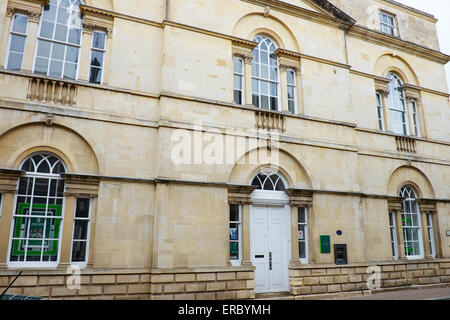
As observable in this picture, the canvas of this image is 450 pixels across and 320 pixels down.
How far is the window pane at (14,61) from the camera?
9227 mm

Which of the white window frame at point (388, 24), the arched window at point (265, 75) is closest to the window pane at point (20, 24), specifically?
the arched window at point (265, 75)

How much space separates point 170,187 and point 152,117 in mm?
2192

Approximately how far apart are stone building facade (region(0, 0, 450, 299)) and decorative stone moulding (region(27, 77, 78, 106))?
0.03 meters

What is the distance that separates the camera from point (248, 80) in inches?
462

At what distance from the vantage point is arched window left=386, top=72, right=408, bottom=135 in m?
15.0

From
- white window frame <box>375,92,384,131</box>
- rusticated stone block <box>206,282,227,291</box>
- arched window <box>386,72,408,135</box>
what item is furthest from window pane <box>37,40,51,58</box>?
arched window <box>386,72,408,135</box>

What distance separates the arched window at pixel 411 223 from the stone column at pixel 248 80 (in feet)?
24.6

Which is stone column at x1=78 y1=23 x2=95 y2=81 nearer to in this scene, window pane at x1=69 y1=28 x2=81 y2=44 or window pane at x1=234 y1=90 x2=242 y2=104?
window pane at x1=69 y1=28 x2=81 y2=44

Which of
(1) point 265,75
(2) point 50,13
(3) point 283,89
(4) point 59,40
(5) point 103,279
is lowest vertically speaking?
(5) point 103,279

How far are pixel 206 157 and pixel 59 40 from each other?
5.35 meters

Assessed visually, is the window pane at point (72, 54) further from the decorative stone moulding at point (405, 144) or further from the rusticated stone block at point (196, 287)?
the decorative stone moulding at point (405, 144)

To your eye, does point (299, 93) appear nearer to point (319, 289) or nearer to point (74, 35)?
point (319, 289)

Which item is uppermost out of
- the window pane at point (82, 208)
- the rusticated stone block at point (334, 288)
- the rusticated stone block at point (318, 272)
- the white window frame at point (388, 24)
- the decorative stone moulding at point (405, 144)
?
the white window frame at point (388, 24)

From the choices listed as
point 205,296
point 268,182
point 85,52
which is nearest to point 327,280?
point 268,182
